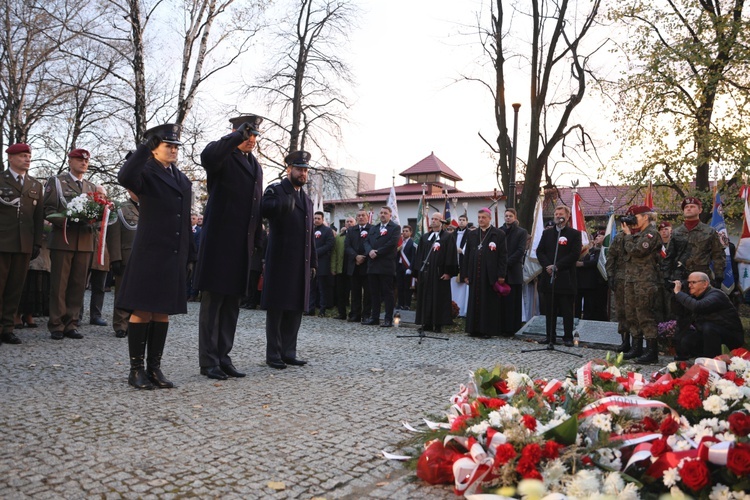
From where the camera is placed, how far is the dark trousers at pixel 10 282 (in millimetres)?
7234

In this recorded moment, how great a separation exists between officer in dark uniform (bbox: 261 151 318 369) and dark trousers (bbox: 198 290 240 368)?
426 mm

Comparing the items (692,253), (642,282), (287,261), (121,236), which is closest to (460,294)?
(642,282)

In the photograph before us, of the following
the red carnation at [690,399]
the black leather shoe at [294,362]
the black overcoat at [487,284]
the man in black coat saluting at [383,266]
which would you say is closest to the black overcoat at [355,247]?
the man in black coat saluting at [383,266]

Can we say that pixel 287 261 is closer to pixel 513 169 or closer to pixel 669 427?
pixel 669 427

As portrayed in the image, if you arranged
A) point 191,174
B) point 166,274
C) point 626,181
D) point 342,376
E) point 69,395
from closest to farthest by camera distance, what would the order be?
1. point 69,395
2. point 166,274
3. point 342,376
4. point 626,181
5. point 191,174

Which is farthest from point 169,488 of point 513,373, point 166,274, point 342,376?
point 342,376

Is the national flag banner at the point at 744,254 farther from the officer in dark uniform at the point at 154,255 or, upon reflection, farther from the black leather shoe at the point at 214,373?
the officer in dark uniform at the point at 154,255

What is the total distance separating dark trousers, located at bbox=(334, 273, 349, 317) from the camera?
42.8ft

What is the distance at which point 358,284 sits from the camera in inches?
494

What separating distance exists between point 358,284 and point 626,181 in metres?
9.58

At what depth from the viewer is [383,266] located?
11.6 meters

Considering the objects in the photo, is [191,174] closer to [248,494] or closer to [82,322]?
[82,322]

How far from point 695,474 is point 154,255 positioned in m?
4.16

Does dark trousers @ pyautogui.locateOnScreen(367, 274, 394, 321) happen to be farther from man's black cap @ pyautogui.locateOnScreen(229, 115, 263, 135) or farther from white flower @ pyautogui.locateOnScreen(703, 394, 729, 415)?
white flower @ pyautogui.locateOnScreen(703, 394, 729, 415)
